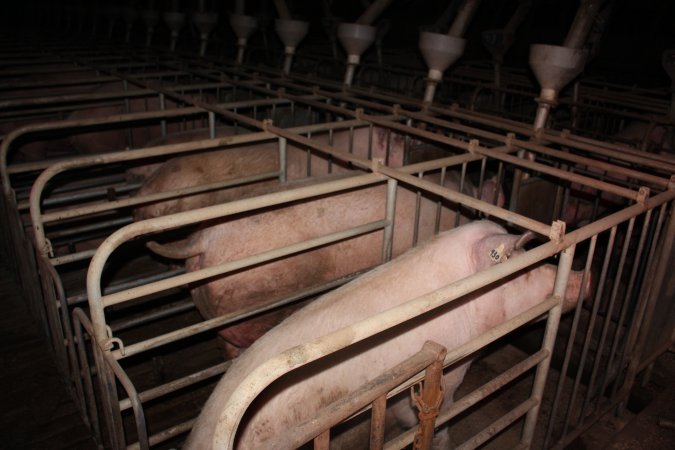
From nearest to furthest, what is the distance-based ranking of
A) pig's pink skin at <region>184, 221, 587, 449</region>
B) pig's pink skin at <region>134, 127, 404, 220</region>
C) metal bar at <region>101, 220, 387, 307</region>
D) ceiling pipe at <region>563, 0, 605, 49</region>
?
metal bar at <region>101, 220, 387, 307</region> < pig's pink skin at <region>184, 221, 587, 449</region> < ceiling pipe at <region>563, 0, 605, 49</region> < pig's pink skin at <region>134, 127, 404, 220</region>

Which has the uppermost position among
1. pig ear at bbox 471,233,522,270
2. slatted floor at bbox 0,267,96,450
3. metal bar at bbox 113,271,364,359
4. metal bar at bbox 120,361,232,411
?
pig ear at bbox 471,233,522,270

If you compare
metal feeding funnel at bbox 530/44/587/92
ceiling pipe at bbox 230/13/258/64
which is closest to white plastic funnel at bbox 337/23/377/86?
ceiling pipe at bbox 230/13/258/64

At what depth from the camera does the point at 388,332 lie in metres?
2.34

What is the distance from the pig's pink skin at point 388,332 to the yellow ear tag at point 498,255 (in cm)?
16

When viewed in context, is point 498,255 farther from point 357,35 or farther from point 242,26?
point 242,26

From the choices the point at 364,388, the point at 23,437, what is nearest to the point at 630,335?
the point at 364,388

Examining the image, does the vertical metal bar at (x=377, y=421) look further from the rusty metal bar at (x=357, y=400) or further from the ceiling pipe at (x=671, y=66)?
the ceiling pipe at (x=671, y=66)

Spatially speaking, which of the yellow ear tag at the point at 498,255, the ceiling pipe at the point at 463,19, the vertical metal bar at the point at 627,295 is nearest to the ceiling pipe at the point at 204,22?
the ceiling pipe at the point at 463,19

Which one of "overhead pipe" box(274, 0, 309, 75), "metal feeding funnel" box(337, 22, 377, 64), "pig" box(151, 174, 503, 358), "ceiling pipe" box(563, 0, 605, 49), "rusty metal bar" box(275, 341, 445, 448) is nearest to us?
"rusty metal bar" box(275, 341, 445, 448)

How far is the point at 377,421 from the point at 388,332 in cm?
→ 90

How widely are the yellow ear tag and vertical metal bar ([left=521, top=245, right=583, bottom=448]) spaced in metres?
0.27

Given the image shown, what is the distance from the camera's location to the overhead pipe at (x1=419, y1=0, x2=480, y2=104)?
489 cm

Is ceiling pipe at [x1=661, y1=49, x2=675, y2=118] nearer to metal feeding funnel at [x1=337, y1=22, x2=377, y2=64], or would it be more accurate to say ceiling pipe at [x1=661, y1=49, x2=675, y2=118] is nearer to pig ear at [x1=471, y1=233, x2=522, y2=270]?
metal feeding funnel at [x1=337, y1=22, x2=377, y2=64]

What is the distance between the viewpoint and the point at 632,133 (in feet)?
21.6
